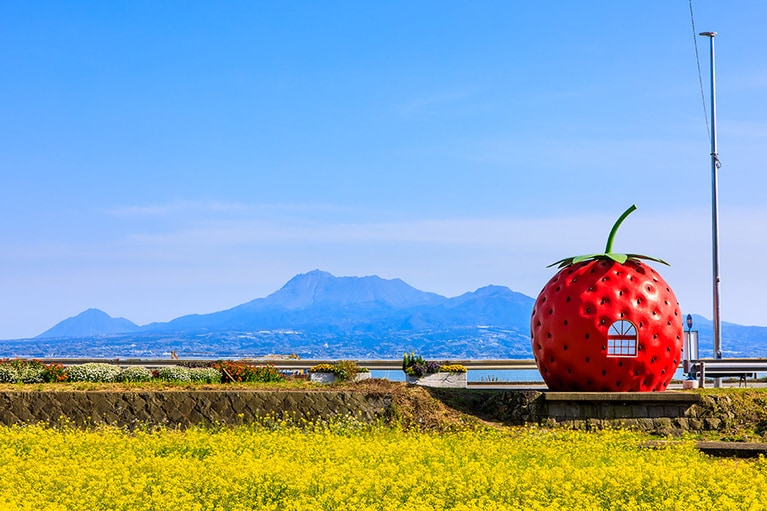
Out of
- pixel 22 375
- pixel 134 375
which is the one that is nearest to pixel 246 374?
pixel 134 375

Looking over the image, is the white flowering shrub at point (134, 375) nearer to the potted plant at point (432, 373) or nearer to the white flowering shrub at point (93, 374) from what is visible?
the white flowering shrub at point (93, 374)

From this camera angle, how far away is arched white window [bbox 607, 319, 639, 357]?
1695 centimetres

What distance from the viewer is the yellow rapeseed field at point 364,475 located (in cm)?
989

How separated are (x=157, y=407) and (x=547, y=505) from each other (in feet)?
28.9

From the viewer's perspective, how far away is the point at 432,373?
28469 mm

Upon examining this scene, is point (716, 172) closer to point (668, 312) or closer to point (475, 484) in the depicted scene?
point (668, 312)

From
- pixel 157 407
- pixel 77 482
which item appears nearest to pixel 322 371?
pixel 157 407

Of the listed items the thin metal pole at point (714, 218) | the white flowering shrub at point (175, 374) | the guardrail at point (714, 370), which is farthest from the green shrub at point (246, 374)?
the thin metal pole at point (714, 218)

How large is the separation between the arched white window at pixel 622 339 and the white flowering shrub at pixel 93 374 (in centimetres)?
1084

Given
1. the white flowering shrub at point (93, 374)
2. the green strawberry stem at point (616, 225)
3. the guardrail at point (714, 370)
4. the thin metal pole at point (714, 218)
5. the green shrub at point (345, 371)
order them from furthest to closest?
the thin metal pole at point (714, 218)
the green shrub at point (345, 371)
the guardrail at point (714, 370)
the white flowering shrub at point (93, 374)
the green strawberry stem at point (616, 225)

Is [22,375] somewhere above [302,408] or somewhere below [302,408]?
above

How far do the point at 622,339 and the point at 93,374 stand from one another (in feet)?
37.5

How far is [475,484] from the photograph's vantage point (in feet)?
34.8

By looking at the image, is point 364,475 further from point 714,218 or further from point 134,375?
point 714,218
